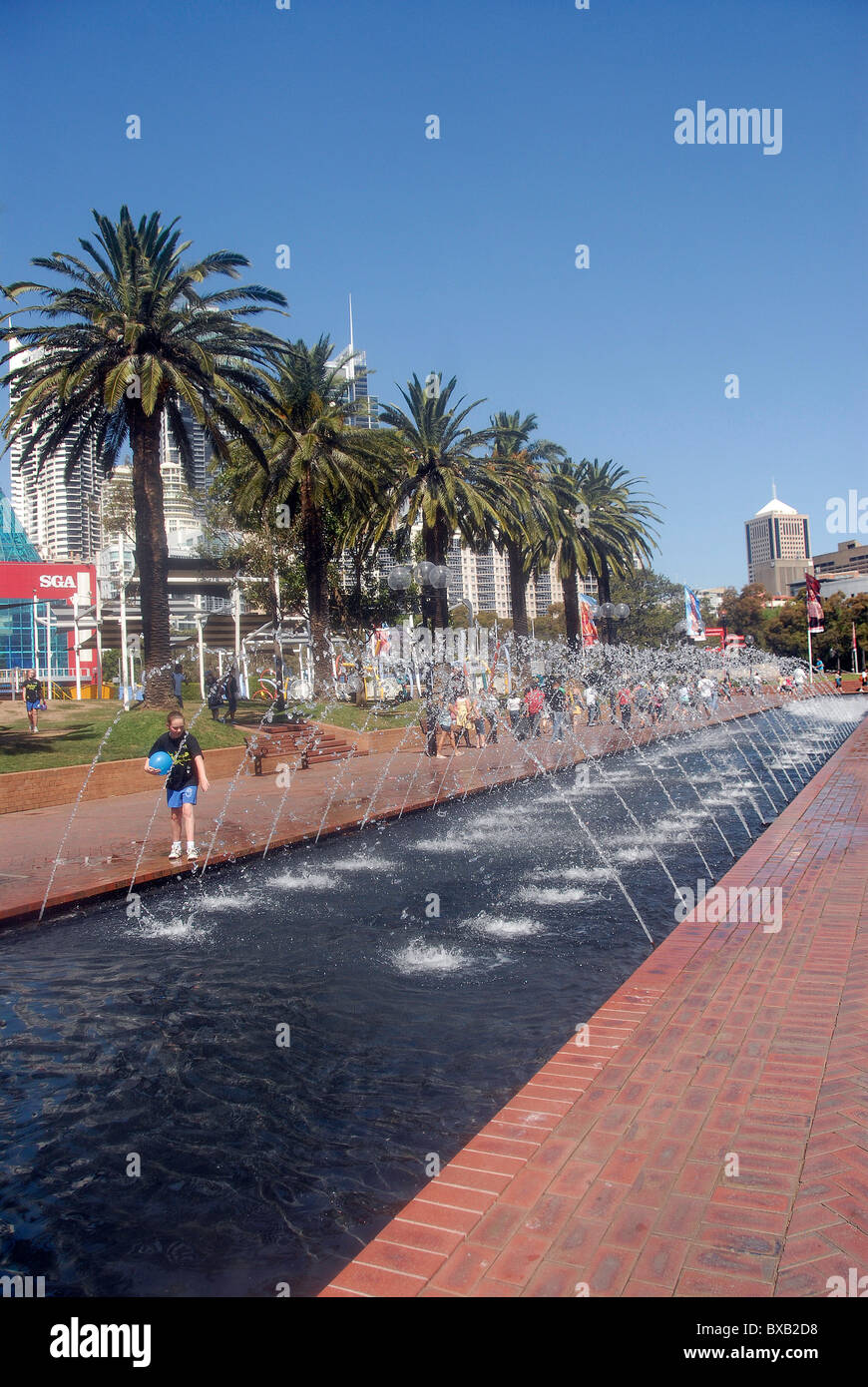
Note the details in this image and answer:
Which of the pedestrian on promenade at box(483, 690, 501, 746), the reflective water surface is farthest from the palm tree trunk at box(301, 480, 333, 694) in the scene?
the reflective water surface

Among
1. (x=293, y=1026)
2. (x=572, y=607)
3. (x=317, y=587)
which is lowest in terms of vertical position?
(x=293, y=1026)

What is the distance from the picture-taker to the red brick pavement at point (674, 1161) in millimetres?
2723

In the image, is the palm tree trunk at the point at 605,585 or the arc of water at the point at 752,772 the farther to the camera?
the palm tree trunk at the point at 605,585

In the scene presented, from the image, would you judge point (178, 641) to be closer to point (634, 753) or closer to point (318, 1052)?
point (634, 753)

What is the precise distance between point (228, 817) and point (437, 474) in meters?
16.9

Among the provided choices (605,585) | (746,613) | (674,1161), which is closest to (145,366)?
(674,1161)

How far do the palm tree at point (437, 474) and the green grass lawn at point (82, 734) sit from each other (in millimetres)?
8504

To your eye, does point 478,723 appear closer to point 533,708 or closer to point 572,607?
point 533,708

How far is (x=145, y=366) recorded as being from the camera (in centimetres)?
2030

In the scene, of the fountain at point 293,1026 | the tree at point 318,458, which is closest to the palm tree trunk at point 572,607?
the tree at point 318,458

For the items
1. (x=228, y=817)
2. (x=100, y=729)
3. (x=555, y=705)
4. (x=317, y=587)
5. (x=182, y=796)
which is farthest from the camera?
(x=317, y=587)

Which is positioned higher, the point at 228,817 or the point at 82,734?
the point at 82,734

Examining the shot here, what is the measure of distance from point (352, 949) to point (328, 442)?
73.5 ft

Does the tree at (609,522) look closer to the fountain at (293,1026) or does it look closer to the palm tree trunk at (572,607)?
the palm tree trunk at (572,607)
